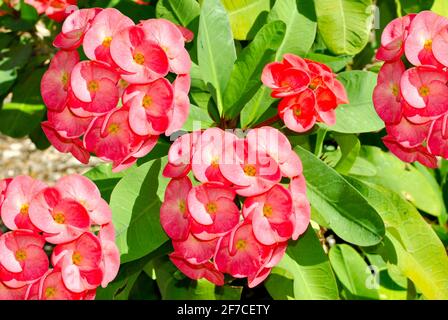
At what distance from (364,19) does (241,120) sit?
0.34 m

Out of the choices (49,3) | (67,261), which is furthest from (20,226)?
(49,3)

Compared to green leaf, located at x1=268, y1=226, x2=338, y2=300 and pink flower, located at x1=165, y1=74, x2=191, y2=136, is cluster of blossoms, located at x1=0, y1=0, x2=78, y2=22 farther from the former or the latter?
green leaf, located at x1=268, y1=226, x2=338, y2=300

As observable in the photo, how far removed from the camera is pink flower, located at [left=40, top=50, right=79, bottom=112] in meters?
1.32

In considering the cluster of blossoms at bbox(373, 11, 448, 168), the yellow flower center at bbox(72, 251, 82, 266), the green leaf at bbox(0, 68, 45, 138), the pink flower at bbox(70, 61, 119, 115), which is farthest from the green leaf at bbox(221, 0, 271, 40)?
the green leaf at bbox(0, 68, 45, 138)

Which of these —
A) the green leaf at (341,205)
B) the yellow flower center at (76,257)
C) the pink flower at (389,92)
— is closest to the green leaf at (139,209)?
the yellow flower center at (76,257)

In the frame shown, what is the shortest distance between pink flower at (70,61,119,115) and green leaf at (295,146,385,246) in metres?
0.39

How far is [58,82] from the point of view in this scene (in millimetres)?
1333

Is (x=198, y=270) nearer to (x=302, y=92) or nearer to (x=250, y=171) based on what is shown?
(x=250, y=171)

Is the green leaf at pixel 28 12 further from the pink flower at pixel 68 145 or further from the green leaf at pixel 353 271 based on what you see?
the green leaf at pixel 353 271

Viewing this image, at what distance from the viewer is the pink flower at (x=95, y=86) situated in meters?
1.23

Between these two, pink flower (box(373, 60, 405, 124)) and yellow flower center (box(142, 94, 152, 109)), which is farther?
pink flower (box(373, 60, 405, 124))

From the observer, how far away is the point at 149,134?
127 cm

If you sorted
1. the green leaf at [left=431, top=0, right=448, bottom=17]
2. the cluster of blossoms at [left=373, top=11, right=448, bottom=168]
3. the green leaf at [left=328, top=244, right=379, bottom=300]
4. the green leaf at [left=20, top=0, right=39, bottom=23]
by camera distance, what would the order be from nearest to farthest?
the cluster of blossoms at [left=373, top=11, right=448, bottom=168]
the green leaf at [left=431, top=0, right=448, bottom=17]
the green leaf at [left=328, top=244, right=379, bottom=300]
the green leaf at [left=20, top=0, right=39, bottom=23]

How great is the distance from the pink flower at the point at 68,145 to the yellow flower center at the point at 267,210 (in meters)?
0.39
